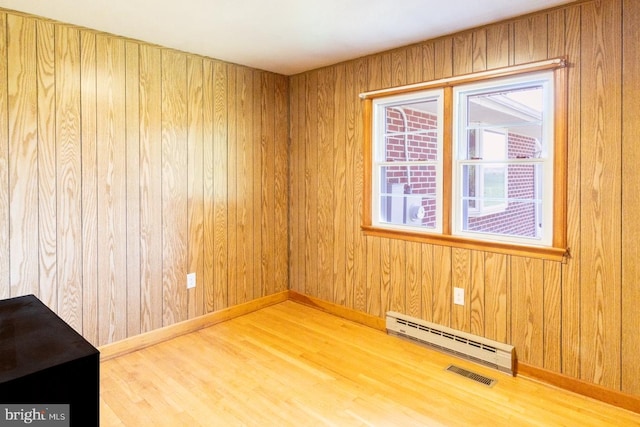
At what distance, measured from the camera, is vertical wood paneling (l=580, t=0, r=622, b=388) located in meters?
2.30

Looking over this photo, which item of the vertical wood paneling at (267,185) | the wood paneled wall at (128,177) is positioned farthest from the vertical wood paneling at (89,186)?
the vertical wood paneling at (267,185)

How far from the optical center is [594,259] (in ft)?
7.86

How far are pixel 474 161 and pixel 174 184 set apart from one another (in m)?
2.33

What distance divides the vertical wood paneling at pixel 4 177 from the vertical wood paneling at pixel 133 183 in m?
0.72

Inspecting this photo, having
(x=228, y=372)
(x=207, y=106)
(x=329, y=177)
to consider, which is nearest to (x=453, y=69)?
(x=329, y=177)

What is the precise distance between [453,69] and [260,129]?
6.08 ft

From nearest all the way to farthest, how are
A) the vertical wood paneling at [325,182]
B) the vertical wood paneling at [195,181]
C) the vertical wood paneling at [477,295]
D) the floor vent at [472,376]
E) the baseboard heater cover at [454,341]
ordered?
the floor vent at [472,376] < the baseboard heater cover at [454,341] < the vertical wood paneling at [477,295] < the vertical wood paneling at [195,181] < the vertical wood paneling at [325,182]

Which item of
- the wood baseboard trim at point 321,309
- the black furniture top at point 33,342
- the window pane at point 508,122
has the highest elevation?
the window pane at point 508,122

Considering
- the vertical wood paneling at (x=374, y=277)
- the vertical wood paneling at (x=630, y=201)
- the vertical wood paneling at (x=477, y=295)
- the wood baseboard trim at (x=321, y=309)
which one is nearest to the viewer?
the vertical wood paneling at (x=630, y=201)

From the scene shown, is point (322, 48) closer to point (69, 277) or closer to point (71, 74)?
point (71, 74)

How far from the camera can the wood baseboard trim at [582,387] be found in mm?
2307

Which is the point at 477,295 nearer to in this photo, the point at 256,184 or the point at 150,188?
the point at 256,184

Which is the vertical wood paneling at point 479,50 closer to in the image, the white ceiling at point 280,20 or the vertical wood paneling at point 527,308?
the white ceiling at point 280,20

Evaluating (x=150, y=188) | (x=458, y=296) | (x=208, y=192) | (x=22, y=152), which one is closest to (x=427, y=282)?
(x=458, y=296)
